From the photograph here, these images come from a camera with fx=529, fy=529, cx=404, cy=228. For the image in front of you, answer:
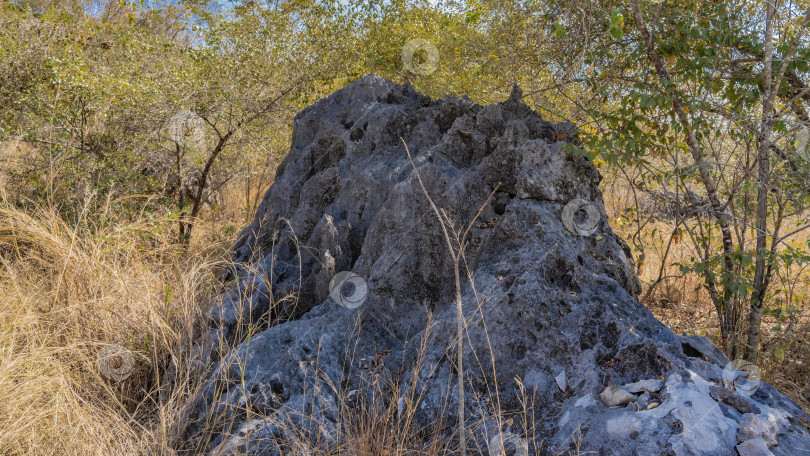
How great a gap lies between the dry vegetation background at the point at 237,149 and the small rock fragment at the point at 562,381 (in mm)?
672

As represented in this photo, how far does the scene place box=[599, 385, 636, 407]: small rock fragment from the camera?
197 centimetres

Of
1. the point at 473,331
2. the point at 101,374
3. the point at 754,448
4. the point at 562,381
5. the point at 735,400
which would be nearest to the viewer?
the point at 754,448

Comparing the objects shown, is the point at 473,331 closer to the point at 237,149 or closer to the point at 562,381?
the point at 562,381

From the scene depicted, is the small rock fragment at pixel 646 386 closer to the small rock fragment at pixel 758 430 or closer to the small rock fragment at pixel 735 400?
the small rock fragment at pixel 735 400

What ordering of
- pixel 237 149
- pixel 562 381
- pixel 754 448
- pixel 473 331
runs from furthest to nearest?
pixel 237 149
pixel 473 331
pixel 562 381
pixel 754 448

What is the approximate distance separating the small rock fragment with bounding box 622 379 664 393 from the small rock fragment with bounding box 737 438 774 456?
0.32m

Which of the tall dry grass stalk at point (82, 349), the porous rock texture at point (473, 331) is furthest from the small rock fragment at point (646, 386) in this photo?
the tall dry grass stalk at point (82, 349)

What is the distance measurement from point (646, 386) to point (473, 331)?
755 mm

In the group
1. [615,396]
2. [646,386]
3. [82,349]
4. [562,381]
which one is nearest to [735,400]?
[646,386]

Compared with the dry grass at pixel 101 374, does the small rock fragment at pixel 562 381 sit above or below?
above

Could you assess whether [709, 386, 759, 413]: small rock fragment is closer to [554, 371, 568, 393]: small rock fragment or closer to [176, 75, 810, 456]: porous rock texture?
[176, 75, 810, 456]: porous rock texture

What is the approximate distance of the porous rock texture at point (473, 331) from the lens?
77.8 inches

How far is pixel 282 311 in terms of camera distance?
3.21m

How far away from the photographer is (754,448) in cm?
169
